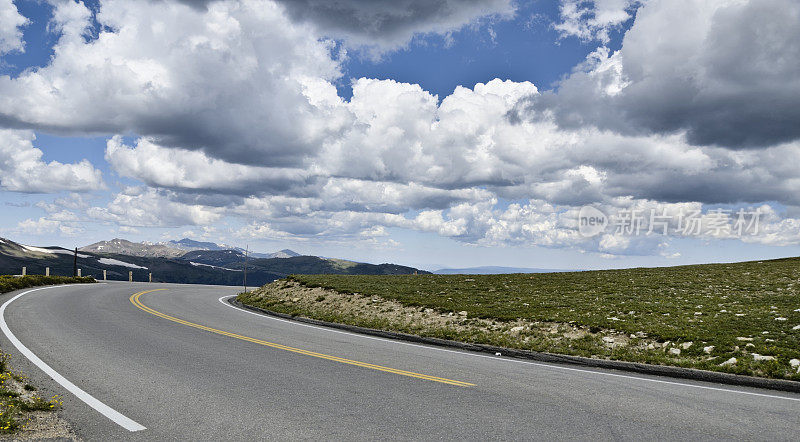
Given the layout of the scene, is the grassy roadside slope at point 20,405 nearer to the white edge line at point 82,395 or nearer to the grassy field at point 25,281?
the white edge line at point 82,395

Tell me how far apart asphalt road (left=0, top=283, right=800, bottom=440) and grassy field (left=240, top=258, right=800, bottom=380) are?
1750 millimetres

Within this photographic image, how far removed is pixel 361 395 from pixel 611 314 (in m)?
11.1

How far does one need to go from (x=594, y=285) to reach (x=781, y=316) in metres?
11.3

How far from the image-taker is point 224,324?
17281 mm

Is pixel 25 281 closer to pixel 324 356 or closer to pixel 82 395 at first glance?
pixel 324 356

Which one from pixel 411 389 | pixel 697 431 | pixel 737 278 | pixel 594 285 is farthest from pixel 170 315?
pixel 737 278

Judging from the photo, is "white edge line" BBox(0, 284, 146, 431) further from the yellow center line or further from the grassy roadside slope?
the yellow center line

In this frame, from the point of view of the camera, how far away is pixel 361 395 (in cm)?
779

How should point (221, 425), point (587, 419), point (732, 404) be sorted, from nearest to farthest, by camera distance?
point (221, 425) < point (587, 419) < point (732, 404)

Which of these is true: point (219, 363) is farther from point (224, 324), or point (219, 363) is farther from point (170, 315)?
point (170, 315)

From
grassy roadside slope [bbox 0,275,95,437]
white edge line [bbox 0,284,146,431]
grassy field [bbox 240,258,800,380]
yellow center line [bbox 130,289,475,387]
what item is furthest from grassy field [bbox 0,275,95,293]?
grassy roadside slope [bbox 0,275,95,437]

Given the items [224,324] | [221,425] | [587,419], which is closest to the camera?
[221,425]

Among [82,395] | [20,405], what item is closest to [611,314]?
[82,395]

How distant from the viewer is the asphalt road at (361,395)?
618 cm
